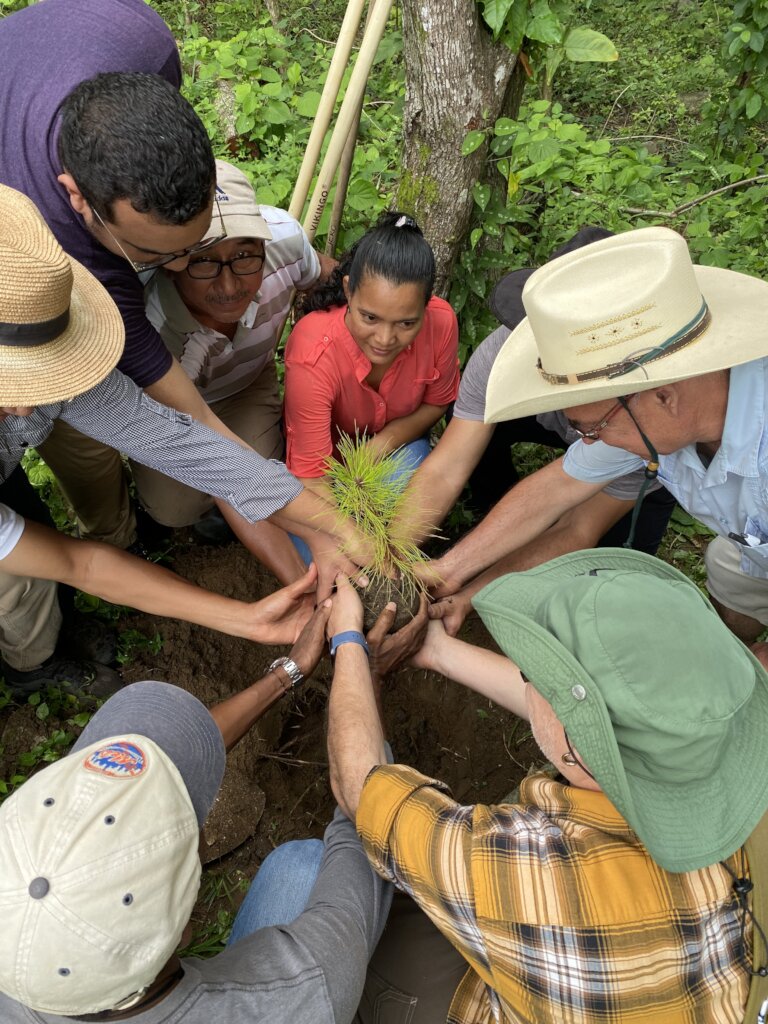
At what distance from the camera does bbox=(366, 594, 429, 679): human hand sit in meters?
2.13

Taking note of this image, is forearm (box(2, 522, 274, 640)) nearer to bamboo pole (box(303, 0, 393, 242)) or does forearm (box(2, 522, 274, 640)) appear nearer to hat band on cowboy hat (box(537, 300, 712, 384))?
hat band on cowboy hat (box(537, 300, 712, 384))

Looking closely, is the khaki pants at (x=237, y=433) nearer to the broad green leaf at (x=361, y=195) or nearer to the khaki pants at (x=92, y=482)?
the khaki pants at (x=92, y=482)

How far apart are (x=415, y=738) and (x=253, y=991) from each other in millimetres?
1528

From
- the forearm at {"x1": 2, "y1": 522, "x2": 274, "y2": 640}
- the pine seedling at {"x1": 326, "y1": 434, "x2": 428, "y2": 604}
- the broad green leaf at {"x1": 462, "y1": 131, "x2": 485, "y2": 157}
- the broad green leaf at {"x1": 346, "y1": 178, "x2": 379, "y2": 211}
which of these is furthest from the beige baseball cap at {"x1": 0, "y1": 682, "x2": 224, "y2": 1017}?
the broad green leaf at {"x1": 346, "y1": 178, "x2": 379, "y2": 211}

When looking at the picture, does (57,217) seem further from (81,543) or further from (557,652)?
(557,652)

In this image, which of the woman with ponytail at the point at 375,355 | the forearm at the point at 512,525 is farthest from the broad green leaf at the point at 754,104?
the forearm at the point at 512,525

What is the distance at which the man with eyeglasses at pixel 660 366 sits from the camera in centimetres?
156

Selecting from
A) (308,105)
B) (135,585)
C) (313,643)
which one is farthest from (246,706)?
(308,105)

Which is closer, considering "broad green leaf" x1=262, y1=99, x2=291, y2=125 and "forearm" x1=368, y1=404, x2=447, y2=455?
"forearm" x1=368, y1=404, x2=447, y2=455

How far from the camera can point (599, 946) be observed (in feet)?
4.01

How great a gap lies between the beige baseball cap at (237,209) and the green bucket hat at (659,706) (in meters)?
1.63

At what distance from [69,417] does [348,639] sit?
104 centimetres

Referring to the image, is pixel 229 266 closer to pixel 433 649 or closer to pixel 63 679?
pixel 433 649

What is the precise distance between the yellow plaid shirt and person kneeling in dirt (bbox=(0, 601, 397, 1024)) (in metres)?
0.27
